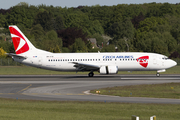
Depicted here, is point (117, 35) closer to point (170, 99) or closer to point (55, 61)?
point (55, 61)

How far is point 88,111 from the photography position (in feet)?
60.1

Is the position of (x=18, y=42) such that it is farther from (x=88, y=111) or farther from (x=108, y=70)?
(x=88, y=111)

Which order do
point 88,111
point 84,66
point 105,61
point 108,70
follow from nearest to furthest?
1. point 88,111
2. point 108,70
3. point 84,66
4. point 105,61

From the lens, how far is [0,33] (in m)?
186

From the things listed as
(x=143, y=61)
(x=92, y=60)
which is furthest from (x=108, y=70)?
(x=143, y=61)

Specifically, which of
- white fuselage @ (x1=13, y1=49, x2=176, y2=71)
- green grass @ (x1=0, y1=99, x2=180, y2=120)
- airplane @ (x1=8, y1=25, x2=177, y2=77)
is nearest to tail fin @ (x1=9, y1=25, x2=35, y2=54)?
airplane @ (x1=8, y1=25, x2=177, y2=77)

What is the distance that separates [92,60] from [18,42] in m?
12.6

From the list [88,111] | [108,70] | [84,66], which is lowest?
[88,111]

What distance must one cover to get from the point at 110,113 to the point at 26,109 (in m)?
5.38

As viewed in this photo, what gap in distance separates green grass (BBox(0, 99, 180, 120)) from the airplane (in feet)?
88.9

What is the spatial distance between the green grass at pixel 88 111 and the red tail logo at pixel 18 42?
29.7 metres

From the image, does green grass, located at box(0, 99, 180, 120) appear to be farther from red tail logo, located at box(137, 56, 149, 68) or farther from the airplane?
red tail logo, located at box(137, 56, 149, 68)

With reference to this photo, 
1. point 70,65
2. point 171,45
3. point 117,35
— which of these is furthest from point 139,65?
point 117,35

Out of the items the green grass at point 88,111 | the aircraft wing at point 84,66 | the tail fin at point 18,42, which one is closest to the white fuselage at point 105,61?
the aircraft wing at point 84,66
